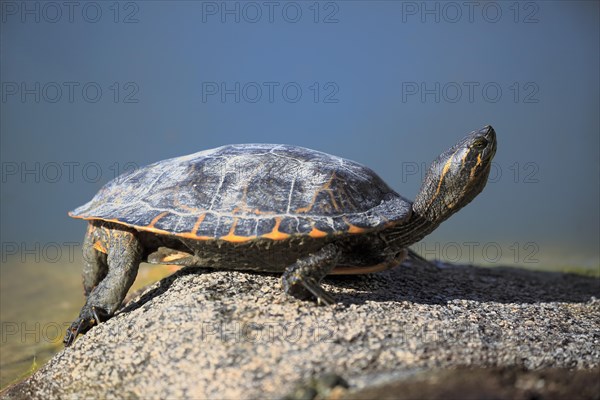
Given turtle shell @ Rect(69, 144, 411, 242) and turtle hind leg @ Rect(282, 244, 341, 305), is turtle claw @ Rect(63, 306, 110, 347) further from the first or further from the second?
turtle hind leg @ Rect(282, 244, 341, 305)

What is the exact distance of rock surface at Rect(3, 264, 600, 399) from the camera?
2.31m

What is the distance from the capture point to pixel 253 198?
10.4 ft

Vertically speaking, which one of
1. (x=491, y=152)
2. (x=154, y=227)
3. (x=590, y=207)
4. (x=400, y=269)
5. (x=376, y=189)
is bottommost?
(x=590, y=207)

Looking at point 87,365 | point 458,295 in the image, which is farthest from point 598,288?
point 87,365

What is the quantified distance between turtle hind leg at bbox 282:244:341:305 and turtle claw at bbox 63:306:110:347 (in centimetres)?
128

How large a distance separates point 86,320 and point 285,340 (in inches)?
59.6

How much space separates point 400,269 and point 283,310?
180cm

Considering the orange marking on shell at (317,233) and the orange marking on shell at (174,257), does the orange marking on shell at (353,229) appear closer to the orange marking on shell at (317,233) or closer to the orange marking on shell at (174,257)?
the orange marking on shell at (317,233)

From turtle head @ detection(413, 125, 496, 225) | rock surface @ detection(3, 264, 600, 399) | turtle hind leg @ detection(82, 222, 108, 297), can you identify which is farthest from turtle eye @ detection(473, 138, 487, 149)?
turtle hind leg @ detection(82, 222, 108, 297)

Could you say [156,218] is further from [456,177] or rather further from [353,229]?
[456,177]

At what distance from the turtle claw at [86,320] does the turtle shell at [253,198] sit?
616 millimetres

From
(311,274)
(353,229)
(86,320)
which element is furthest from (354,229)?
(86,320)

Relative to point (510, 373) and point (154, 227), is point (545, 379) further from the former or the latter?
point (154, 227)

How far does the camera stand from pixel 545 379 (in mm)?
2055
